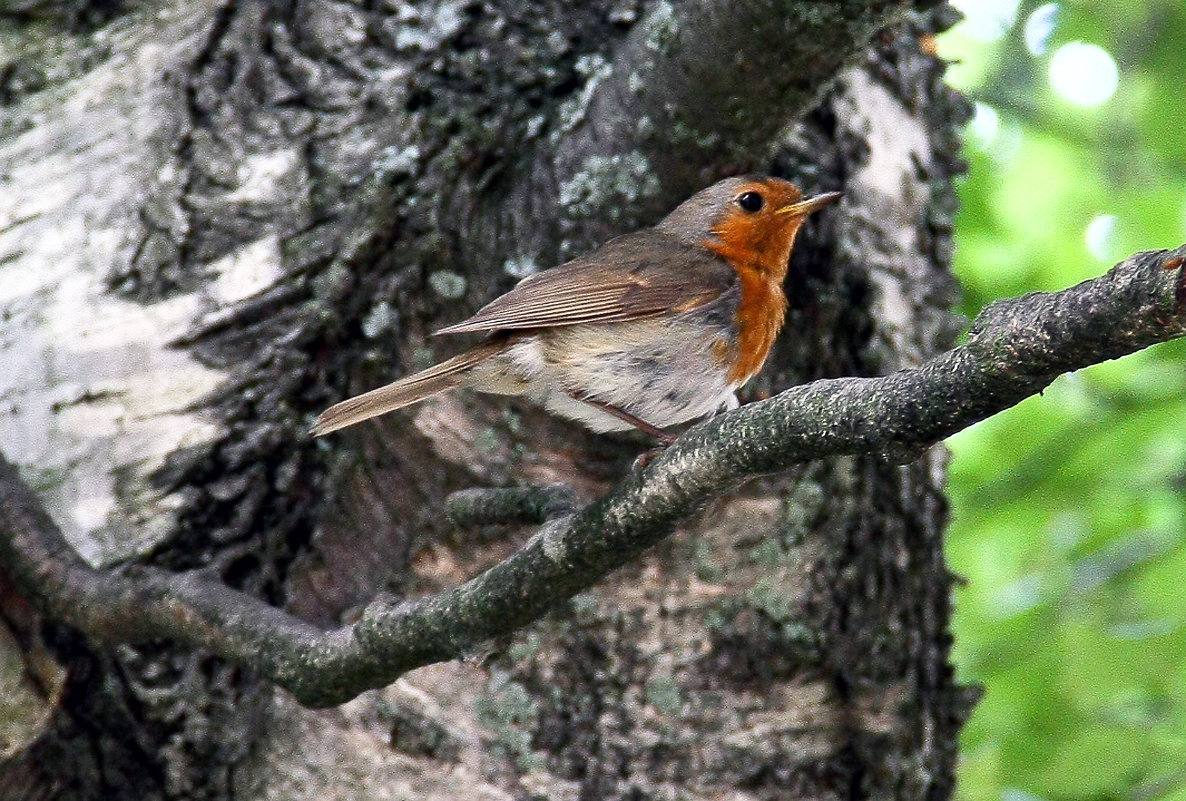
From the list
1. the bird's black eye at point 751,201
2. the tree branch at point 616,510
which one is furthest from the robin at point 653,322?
the tree branch at point 616,510

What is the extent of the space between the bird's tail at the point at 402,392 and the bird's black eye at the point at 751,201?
917 millimetres

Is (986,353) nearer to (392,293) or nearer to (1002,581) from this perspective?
(392,293)

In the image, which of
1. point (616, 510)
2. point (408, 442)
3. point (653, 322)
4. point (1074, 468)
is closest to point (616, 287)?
point (653, 322)

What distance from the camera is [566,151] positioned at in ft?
10.7

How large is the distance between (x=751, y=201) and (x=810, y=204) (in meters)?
0.30

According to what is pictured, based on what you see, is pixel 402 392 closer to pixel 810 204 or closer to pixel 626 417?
pixel 626 417

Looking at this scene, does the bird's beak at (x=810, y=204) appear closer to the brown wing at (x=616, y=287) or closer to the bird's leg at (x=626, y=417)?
the brown wing at (x=616, y=287)

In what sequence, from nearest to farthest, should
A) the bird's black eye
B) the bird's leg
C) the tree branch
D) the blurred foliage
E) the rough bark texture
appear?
1. the tree branch
2. the rough bark texture
3. the bird's leg
4. the bird's black eye
5. the blurred foliage

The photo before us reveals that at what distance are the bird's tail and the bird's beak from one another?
0.94 metres

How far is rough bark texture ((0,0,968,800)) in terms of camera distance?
315 cm

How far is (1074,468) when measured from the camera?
209 inches

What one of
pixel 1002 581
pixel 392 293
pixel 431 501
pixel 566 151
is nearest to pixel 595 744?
pixel 431 501

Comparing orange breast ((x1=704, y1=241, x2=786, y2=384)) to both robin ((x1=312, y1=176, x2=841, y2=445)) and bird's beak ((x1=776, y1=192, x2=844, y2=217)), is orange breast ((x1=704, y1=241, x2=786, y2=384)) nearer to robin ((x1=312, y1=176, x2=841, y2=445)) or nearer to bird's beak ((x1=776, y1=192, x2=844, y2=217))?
robin ((x1=312, y1=176, x2=841, y2=445))

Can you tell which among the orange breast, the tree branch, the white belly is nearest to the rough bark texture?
the orange breast
